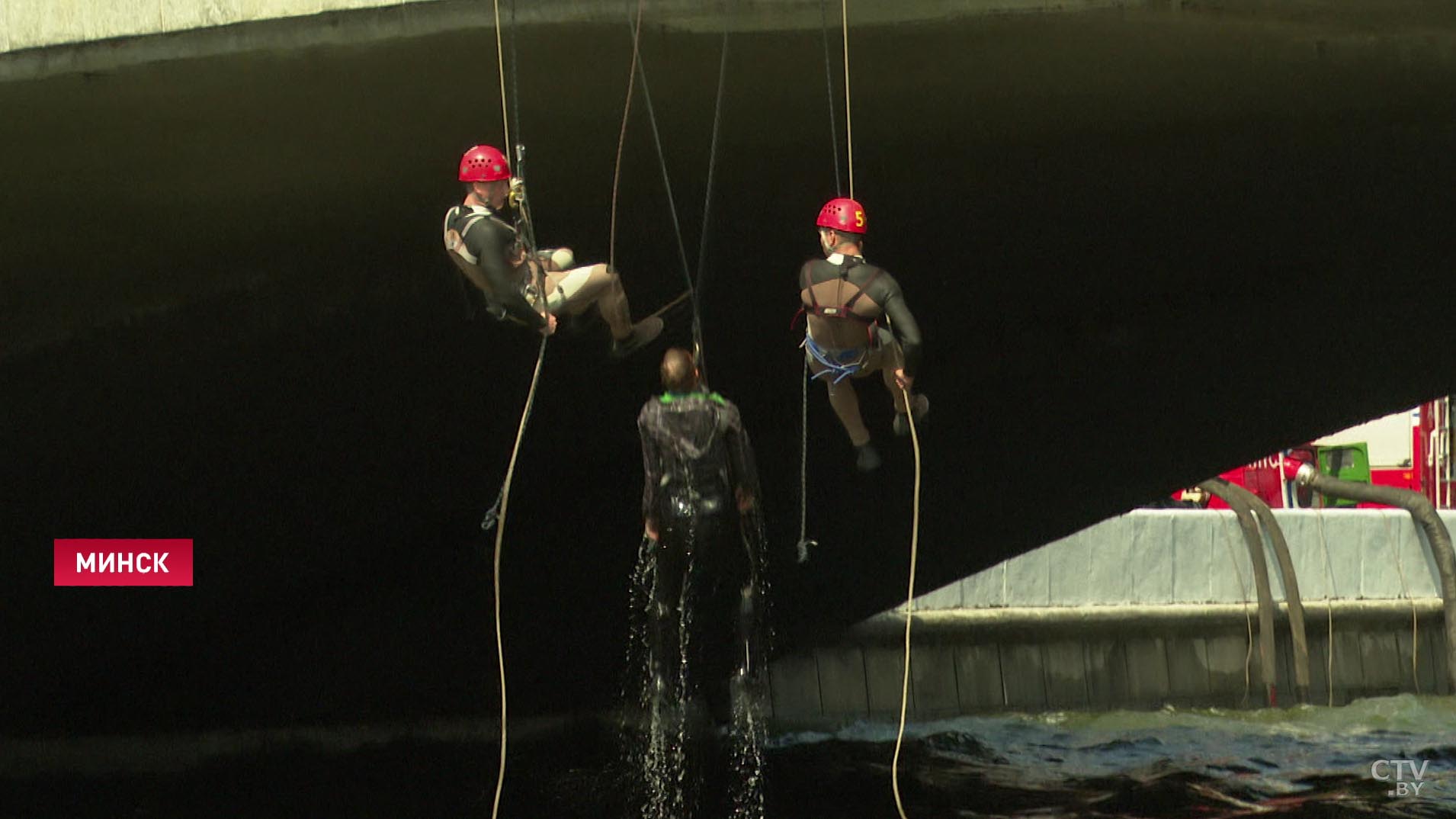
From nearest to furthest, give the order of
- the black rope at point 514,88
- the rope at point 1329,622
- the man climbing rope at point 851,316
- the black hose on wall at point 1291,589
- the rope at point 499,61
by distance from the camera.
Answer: the man climbing rope at point 851,316 → the black rope at point 514,88 → the rope at point 499,61 → the black hose on wall at point 1291,589 → the rope at point 1329,622

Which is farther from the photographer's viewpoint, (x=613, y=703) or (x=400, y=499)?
(x=613, y=703)

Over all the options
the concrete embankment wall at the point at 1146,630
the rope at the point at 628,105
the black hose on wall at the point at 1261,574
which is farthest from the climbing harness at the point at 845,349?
the black hose on wall at the point at 1261,574

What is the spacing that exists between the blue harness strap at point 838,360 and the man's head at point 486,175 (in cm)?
225

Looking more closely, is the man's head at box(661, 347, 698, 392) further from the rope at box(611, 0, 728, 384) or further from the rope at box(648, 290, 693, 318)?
the rope at box(648, 290, 693, 318)

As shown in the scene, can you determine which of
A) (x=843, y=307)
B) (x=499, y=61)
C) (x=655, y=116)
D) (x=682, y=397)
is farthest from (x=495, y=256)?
(x=655, y=116)

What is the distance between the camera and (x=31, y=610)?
19.4 meters

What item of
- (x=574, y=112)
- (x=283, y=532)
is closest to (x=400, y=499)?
(x=283, y=532)

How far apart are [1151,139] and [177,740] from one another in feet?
45.8

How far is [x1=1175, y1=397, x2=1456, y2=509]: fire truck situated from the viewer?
3450 centimetres

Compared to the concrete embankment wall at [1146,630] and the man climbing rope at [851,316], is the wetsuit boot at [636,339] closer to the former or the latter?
the man climbing rope at [851,316]

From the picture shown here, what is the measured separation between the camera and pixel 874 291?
36.7ft

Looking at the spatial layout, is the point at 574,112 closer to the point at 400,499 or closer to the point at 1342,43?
the point at 1342,43

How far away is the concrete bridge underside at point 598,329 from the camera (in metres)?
12.8
